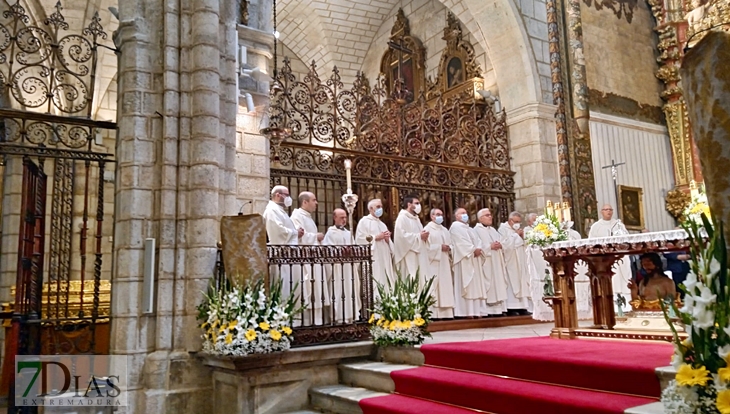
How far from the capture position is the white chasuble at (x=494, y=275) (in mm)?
9141

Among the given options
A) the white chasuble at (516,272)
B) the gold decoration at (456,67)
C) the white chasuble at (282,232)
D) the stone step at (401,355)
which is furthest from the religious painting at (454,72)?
the stone step at (401,355)

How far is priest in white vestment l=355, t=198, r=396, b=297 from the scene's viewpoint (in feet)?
26.8

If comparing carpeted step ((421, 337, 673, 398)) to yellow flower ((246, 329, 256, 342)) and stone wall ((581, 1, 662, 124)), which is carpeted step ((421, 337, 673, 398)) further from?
stone wall ((581, 1, 662, 124))

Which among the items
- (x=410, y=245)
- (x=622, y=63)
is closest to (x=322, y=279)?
(x=410, y=245)

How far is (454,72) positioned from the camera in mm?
12234

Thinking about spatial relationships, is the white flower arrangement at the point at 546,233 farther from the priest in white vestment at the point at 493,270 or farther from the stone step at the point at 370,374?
the stone step at the point at 370,374

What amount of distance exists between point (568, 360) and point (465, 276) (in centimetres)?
470

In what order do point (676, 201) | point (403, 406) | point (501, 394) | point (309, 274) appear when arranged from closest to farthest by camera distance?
point (501, 394) → point (403, 406) → point (309, 274) → point (676, 201)

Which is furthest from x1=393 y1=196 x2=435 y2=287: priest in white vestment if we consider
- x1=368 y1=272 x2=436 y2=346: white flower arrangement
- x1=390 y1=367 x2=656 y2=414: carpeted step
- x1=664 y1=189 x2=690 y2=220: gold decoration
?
x1=664 y1=189 x2=690 y2=220: gold decoration

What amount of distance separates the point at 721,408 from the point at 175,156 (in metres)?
5.29

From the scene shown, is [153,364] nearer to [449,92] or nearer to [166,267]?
[166,267]

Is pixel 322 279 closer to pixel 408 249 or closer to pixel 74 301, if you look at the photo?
pixel 408 249

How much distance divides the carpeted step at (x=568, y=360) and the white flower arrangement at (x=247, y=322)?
137cm

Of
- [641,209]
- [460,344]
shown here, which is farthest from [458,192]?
[460,344]
